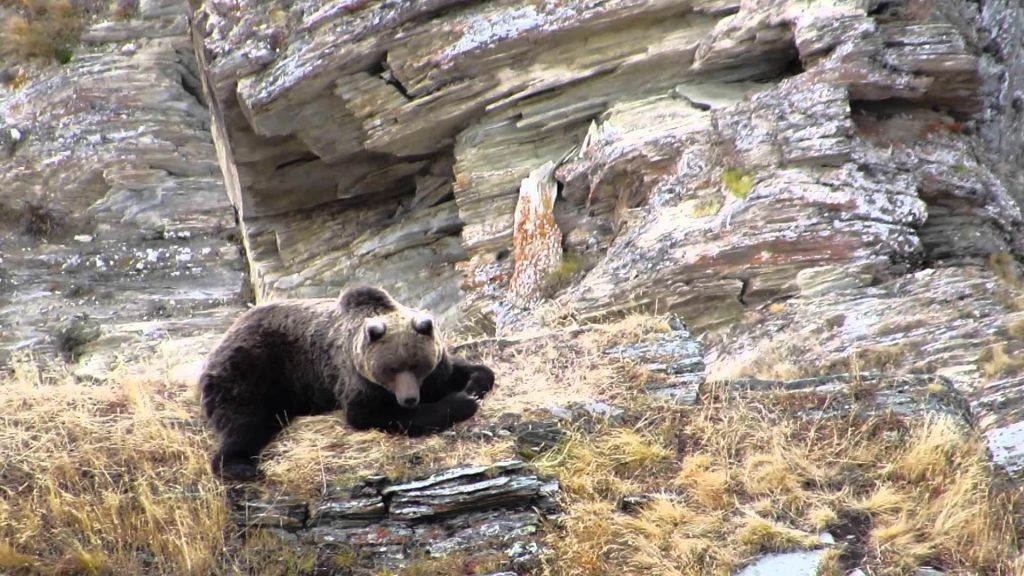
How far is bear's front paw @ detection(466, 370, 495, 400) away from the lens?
961cm

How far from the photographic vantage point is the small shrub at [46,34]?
27.6 m

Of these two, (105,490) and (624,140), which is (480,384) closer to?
(105,490)

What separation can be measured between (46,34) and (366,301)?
2150 centimetres

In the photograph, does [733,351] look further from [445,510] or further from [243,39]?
[243,39]

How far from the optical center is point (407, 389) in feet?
28.9

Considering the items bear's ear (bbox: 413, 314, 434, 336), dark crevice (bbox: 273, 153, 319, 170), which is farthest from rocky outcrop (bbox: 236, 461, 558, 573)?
dark crevice (bbox: 273, 153, 319, 170)

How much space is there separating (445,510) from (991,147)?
11386 millimetres

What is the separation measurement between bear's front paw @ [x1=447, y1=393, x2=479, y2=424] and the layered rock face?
13.8 metres

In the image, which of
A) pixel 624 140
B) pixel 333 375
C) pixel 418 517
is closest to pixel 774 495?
pixel 418 517

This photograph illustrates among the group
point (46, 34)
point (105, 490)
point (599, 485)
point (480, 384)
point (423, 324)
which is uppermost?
point (46, 34)

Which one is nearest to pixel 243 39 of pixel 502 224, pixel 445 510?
pixel 502 224

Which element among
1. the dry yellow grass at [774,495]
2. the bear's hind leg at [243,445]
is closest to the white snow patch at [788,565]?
the dry yellow grass at [774,495]

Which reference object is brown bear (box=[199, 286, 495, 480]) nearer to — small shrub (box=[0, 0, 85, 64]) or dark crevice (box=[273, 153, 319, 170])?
dark crevice (box=[273, 153, 319, 170])

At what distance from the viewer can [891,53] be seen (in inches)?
610
